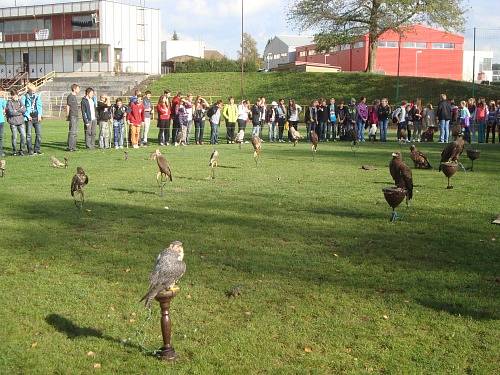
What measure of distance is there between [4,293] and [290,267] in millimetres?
3406

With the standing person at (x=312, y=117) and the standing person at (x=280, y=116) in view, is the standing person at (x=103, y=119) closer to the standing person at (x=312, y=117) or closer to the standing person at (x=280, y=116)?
the standing person at (x=280, y=116)

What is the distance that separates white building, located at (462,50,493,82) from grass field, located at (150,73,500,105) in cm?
238

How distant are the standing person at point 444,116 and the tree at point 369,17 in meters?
23.8

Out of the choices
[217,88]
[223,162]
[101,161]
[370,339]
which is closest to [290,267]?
[370,339]

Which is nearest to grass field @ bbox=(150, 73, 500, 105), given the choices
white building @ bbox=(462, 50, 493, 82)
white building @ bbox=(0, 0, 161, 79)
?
white building @ bbox=(462, 50, 493, 82)

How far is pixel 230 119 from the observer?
26.7m

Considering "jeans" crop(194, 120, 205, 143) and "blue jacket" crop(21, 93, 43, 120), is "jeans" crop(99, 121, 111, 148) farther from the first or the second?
"jeans" crop(194, 120, 205, 143)

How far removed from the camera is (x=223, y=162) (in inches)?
738

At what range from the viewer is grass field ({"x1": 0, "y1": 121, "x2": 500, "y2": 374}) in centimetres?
545

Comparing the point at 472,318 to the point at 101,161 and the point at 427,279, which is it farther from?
the point at 101,161

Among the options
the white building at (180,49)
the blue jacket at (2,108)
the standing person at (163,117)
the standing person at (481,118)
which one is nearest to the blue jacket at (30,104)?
the blue jacket at (2,108)

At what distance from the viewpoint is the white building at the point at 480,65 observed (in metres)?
46.2

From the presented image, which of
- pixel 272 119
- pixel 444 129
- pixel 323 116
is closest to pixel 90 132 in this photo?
pixel 272 119

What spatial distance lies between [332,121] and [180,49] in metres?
61.6
